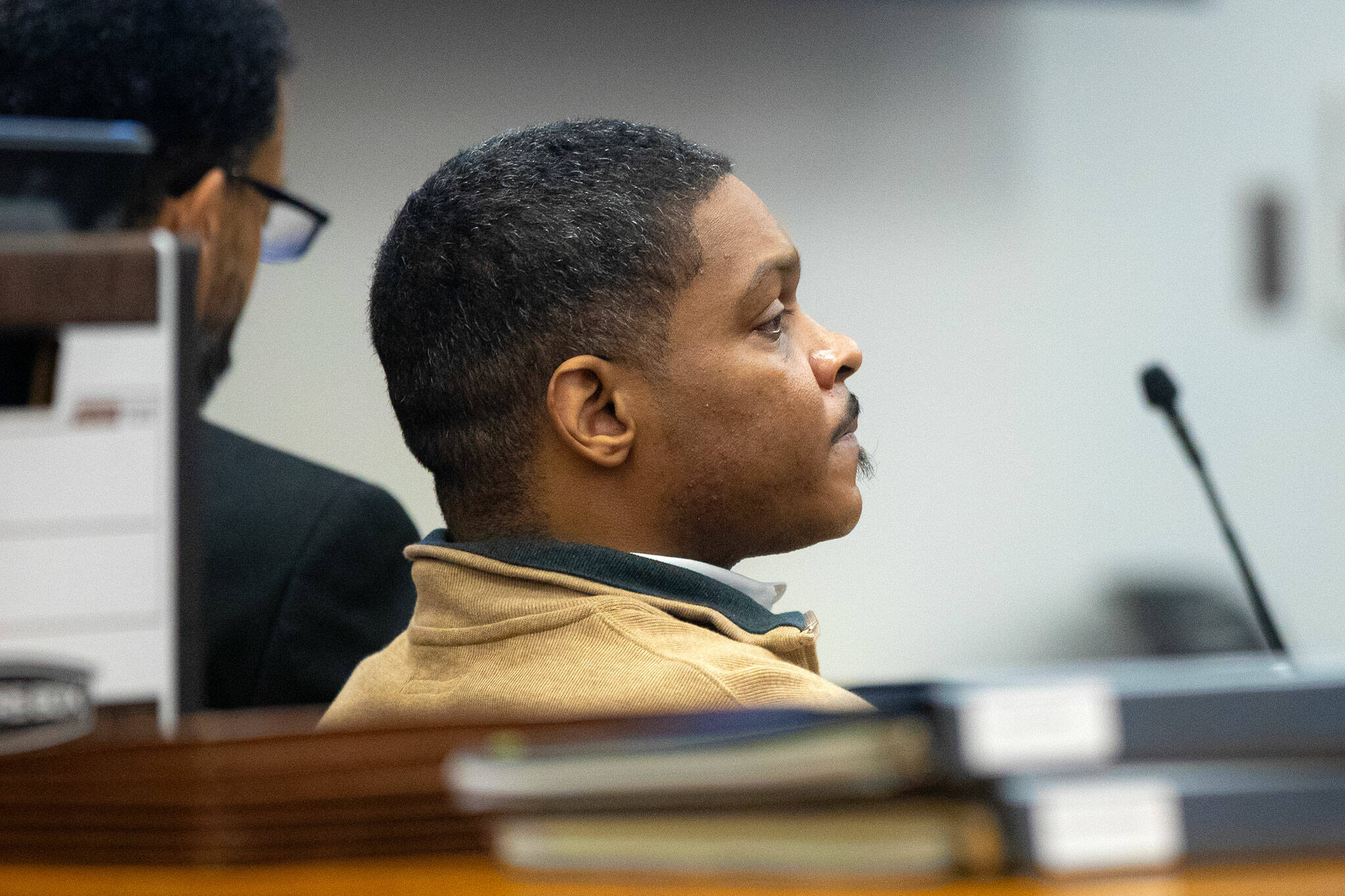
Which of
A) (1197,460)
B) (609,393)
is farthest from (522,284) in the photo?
(1197,460)

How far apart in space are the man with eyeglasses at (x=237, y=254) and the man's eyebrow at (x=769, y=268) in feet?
0.59

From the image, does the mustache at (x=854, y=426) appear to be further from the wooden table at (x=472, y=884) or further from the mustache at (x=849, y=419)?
the wooden table at (x=472, y=884)

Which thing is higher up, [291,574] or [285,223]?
[285,223]

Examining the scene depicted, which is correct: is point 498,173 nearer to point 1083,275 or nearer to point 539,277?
point 539,277

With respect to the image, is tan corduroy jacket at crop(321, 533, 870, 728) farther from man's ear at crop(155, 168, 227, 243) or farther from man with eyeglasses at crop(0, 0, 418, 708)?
man's ear at crop(155, 168, 227, 243)

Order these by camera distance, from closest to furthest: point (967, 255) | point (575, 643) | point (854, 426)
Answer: point (575, 643) → point (854, 426) → point (967, 255)

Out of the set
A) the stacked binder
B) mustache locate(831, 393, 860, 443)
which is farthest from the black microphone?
the stacked binder

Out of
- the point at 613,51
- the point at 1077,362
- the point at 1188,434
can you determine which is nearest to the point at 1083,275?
the point at 1077,362

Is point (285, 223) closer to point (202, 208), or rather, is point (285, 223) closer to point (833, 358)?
point (202, 208)

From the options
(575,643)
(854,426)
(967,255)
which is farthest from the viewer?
(967,255)

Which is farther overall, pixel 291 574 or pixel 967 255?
pixel 967 255

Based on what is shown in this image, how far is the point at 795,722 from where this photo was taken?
21 cm

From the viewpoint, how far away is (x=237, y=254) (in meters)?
0.53

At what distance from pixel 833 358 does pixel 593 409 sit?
10cm
